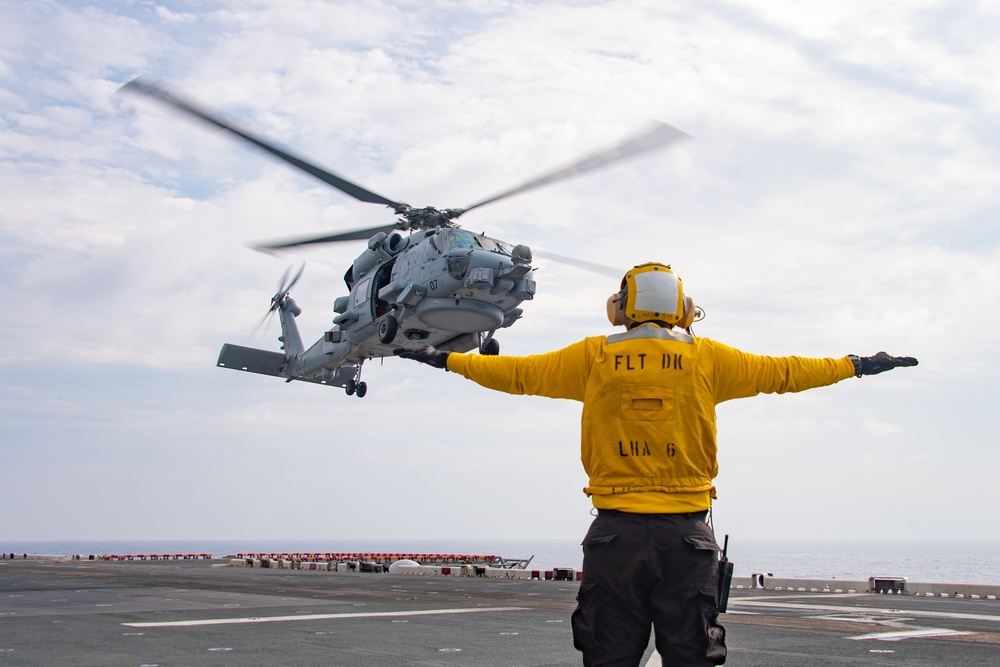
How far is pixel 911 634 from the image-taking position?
11766mm

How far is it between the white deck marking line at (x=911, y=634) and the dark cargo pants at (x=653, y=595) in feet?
27.2

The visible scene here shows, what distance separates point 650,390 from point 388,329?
20.7 metres

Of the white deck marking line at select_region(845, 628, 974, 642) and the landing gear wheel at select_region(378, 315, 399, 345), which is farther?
the landing gear wheel at select_region(378, 315, 399, 345)

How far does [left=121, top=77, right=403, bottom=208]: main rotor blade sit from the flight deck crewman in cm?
1770

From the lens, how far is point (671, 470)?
4.43 m

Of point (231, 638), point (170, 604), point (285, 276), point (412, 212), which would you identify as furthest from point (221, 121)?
point (285, 276)

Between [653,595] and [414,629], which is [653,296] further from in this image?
[414,629]

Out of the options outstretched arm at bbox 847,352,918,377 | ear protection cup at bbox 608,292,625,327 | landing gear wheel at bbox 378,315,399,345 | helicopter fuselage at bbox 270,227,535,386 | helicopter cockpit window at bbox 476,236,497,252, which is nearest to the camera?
outstretched arm at bbox 847,352,918,377

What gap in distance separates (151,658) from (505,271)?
48.8ft

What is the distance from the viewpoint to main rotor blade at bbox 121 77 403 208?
20000mm

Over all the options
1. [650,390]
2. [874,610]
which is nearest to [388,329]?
[874,610]

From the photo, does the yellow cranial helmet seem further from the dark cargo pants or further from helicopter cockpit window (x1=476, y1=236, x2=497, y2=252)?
helicopter cockpit window (x1=476, y1=236, x2=497, y2=252)

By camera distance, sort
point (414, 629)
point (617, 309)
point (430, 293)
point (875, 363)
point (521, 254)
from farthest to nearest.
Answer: point (430, 293) < point (521, 254) < point (414, 629) < point (617, 309) < point (875, 363)

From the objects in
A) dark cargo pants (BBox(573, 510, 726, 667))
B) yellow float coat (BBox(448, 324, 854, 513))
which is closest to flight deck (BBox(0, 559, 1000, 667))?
dark cargo pants (BBox(573, 510, 726, 667))
